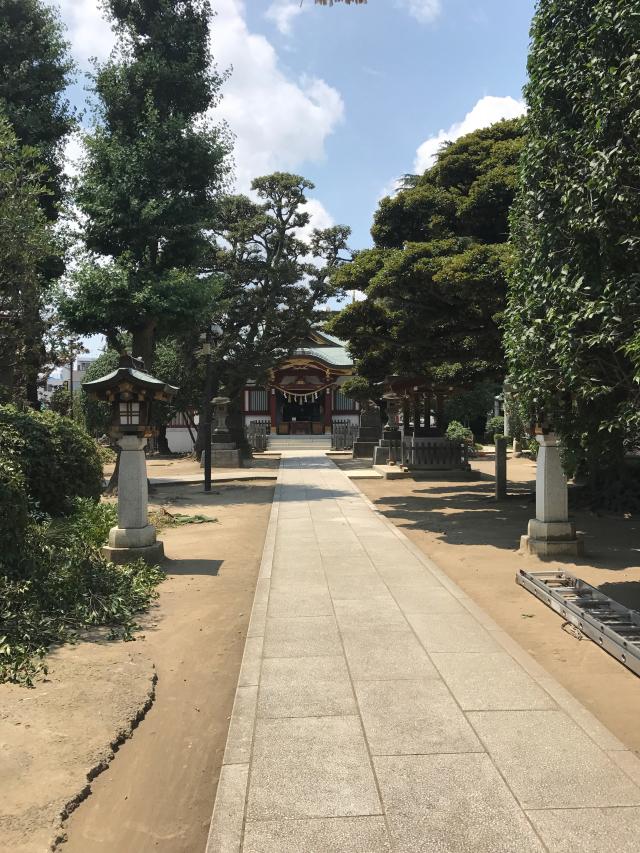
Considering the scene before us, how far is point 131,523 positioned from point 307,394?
32.0 m

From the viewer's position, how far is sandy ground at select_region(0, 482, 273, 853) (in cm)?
293

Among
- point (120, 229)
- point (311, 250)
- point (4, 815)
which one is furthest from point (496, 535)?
point (311, 250)

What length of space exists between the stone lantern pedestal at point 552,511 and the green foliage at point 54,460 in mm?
6723

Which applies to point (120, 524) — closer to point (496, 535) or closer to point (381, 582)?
point (381, 582)

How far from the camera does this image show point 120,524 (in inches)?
318

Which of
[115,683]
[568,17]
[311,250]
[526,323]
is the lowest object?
[115,683]

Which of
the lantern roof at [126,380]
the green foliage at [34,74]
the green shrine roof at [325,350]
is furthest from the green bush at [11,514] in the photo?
the green shrine roof at [325,350]

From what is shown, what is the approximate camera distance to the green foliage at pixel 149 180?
1558 centimetres

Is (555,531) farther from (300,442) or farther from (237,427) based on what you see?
(300,442)

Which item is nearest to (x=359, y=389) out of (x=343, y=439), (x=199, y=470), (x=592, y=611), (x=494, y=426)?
(x=199, y=470)

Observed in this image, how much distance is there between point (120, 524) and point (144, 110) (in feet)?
43.2

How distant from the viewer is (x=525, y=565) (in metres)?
8.04

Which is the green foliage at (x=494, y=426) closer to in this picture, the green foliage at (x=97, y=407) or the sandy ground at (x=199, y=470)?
the sandy ground at (x=199, y=470)

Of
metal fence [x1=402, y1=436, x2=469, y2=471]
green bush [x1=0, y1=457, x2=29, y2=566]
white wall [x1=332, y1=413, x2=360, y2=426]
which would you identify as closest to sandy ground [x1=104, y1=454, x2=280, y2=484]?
metal fence [x1=402, y1=436, x2=469, y2=471]
